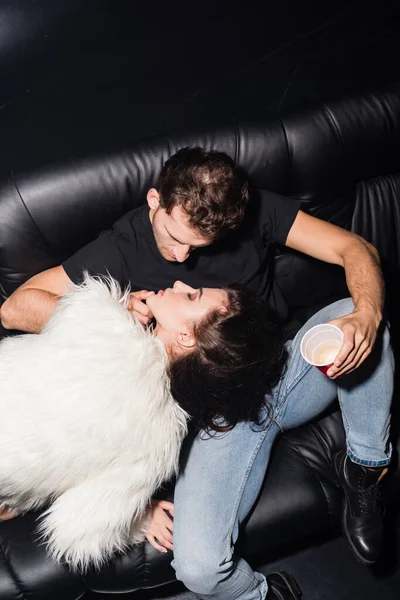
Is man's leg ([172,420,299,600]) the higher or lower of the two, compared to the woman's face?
lower

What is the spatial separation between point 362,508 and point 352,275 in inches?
28.4

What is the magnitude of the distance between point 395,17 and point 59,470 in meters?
3.17

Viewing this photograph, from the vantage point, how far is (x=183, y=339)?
60.0 inches

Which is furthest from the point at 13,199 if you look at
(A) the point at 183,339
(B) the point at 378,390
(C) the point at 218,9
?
(C) the point at 218,9

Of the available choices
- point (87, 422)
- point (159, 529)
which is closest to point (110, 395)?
point (87, 422)

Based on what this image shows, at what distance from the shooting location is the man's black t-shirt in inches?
69.1

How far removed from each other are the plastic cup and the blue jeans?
0.72 ft

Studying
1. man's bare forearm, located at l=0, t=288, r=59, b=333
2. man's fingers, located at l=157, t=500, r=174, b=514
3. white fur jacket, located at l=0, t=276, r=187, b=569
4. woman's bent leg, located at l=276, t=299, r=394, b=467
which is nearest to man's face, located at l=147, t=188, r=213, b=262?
white fur jacket, located at l=0, t=276, r=187, b=569

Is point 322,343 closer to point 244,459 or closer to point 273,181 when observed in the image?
point 244,459

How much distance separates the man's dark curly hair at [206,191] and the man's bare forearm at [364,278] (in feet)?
1.28

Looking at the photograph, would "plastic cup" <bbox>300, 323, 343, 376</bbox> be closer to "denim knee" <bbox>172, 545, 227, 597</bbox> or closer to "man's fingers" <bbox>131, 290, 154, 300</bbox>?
"man's fingers" <bbox>131, 290, 154, 300</bbox>

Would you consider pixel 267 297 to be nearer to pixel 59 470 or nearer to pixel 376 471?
pixel 376 471

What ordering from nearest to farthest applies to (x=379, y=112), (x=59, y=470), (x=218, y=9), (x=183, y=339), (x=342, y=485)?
(x=59, y=470), (x=183, y=339), (x=342, y=485), (x=379, y=112), (x=218, y=9)

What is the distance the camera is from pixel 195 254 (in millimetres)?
1793
